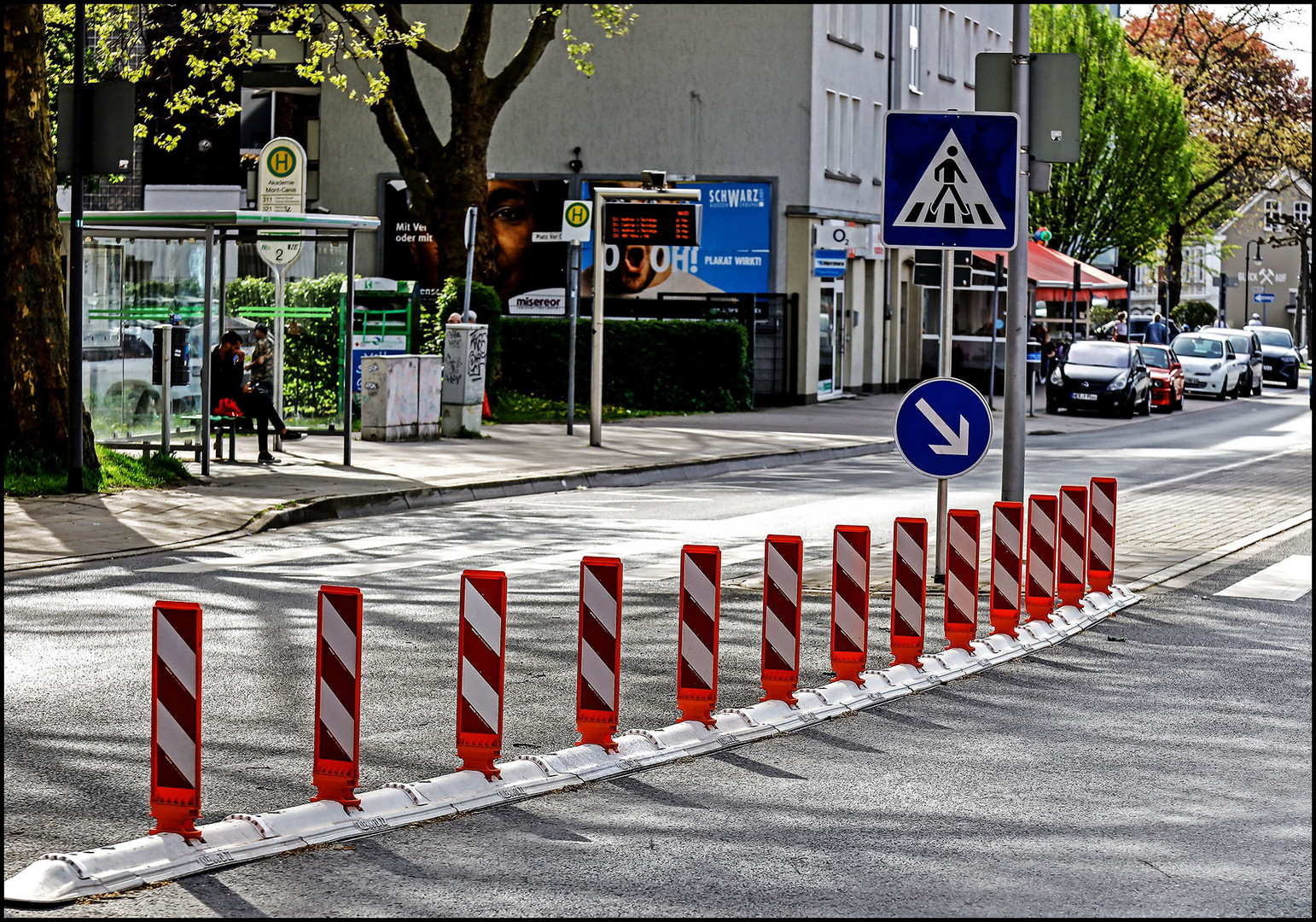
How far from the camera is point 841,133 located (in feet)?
139

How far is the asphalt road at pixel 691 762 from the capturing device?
577 centimetres

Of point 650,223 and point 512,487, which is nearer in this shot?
point 512,487

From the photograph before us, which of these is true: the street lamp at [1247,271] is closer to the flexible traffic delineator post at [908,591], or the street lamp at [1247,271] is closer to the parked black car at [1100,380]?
the parked black car at [1100,380]

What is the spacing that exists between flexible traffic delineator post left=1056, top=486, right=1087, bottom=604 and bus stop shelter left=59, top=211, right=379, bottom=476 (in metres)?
10.3

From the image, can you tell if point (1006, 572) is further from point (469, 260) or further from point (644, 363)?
point (644, 363)

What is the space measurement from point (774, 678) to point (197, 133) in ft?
130

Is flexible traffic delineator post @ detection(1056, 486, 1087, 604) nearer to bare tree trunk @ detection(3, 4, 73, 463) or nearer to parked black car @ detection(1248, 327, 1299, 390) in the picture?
bare tree trunk @ detection(3, 4, 73, 463)

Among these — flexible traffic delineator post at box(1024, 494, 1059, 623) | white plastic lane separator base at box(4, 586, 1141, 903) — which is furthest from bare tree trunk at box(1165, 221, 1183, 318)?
white plastic lane separator base at box(4, 586, 1141, 903)

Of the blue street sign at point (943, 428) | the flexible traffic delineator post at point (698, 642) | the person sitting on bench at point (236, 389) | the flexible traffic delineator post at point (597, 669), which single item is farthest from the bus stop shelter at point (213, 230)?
the flexible traffic delineator post at point (597, 669)

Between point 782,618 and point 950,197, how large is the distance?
12.3ft

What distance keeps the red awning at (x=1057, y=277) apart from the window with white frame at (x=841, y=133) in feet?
13.8

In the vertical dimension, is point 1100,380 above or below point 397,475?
above

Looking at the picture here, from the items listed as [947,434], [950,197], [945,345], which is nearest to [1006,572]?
[947,434]

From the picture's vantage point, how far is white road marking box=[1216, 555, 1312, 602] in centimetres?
1281
